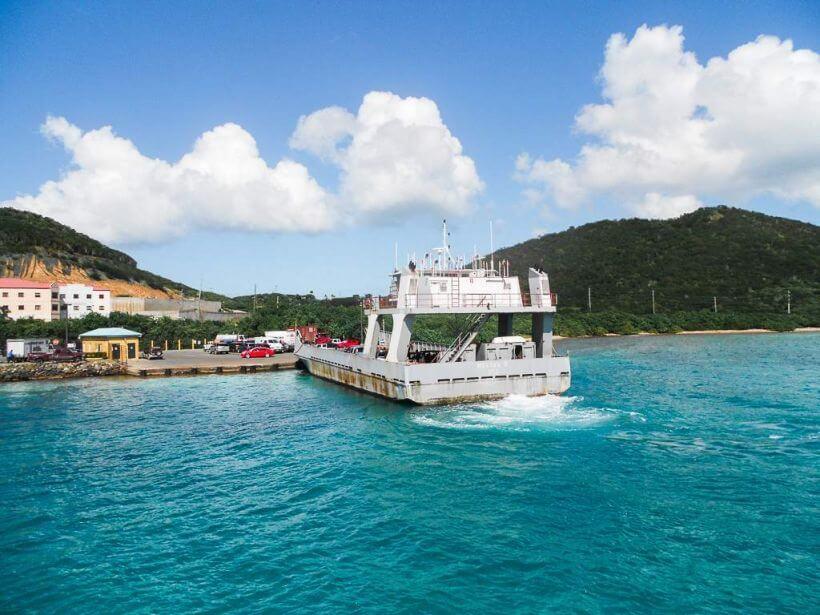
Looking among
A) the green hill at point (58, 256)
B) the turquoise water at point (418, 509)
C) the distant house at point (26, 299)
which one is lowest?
the turquoise water at point (418, 509)

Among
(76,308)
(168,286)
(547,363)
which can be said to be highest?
(168,286)

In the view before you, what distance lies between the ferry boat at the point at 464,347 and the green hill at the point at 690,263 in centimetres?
6857

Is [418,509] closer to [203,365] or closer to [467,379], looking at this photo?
[467,379]

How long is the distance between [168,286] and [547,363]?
5617 inches

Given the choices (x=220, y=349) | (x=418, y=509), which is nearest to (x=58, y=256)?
(x=220, y=349)

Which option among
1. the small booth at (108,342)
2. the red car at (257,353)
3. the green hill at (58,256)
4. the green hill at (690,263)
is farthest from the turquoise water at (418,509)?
the green hill at (58,256)

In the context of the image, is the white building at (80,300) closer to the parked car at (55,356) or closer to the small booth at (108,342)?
the parked car at (55,356)

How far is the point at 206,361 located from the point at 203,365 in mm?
3543

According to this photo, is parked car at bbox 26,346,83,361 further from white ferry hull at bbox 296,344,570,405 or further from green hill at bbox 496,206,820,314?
green hill at bbox 496,206,820,314

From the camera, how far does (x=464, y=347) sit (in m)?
26.4

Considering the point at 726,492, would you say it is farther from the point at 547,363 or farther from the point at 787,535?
the point at 547,363

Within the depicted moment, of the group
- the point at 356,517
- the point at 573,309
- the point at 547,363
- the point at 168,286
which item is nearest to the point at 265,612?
the point at 356,517

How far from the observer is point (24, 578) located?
10.3 m

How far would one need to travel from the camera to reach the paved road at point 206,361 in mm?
41188
